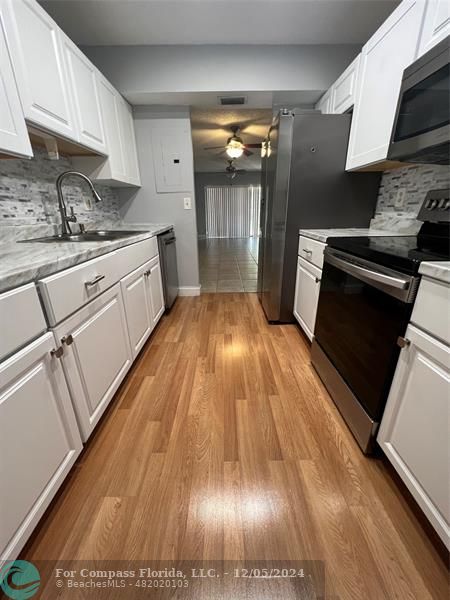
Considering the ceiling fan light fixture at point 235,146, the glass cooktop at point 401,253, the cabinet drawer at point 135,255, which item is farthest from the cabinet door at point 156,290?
the ceiling fan light fixture at point 235,146

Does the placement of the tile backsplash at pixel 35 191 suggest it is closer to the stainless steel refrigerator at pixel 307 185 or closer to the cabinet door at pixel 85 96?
the cabinet door at pixel 85 96

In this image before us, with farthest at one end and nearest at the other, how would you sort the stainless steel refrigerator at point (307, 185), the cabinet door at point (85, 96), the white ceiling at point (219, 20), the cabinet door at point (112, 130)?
the cabinet door at point (112, 130)
the stainless steel refrigerator at point (307, 185)
the white ceiling at point (219, 20)
the cabinet door at point (85, 96)

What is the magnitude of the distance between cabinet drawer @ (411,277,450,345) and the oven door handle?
0.05 metres

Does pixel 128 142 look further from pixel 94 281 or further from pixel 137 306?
pixel 94 281

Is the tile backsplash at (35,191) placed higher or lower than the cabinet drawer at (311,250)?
higher

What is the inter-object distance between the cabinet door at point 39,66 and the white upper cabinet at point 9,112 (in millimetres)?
29

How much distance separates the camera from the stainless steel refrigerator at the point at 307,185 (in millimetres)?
1757

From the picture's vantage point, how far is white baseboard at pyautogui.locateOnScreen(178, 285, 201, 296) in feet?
10.2

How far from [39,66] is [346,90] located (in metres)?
2.02

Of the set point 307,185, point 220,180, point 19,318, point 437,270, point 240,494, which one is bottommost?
point 240,494

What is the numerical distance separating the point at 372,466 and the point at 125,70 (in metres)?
3.38

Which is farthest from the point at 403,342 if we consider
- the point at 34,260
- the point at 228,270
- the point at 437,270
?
the point at 228,270

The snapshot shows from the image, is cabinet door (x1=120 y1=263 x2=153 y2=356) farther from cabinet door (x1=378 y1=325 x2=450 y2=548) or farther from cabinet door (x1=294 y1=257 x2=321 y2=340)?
cabinet door (x1=378 y1=325 x2=450 y2=548)

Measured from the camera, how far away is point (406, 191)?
1604 millimetres
